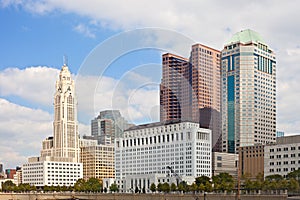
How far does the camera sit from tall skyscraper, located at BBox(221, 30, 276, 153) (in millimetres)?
129375

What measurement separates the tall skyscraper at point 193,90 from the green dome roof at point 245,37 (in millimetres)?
7169

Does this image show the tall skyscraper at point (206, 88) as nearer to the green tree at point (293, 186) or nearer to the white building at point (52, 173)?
the white building at point (52, 173)

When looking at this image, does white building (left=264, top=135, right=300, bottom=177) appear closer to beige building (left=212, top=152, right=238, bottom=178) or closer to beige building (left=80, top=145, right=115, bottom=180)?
beige building (left=212, top=152, right=238, bottom=178)

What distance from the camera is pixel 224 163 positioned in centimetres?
11388

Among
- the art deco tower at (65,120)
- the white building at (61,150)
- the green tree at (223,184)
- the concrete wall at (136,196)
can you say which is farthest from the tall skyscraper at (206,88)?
the green tree at (223,184)

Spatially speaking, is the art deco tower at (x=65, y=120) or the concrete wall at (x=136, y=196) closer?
the concrete wall at (x=136, y=196)

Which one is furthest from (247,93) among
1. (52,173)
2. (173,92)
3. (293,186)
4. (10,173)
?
(10,173)

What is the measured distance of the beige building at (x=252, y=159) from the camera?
10681 cm

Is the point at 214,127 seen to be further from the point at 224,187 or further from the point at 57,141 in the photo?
the point at 224,187

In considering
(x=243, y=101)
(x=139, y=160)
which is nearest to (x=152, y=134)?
(x=139, y=160)

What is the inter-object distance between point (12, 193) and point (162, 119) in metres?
35.3

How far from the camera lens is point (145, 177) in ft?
318

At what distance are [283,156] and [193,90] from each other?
41549 mm

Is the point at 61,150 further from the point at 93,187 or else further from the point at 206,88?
the point at 206,88
